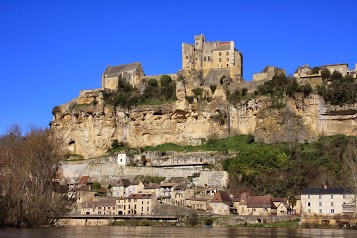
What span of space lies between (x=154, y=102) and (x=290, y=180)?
29402 millimetres

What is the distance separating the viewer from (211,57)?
324 feet

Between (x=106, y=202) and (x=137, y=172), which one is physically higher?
(x=137, y=172)

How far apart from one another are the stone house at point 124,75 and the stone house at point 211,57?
7.56m

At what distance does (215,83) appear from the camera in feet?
316

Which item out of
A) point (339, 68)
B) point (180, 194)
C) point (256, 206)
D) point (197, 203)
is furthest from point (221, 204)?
point (339, 68)

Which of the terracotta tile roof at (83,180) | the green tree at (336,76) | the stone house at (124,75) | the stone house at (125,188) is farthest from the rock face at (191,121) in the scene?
the stone house at (125,188)

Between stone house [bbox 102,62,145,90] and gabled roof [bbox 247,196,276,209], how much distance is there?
3518 cm

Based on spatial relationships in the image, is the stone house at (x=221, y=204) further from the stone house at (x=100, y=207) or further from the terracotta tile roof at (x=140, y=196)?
the stone house at (x=100, y=207)

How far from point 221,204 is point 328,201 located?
12152mm

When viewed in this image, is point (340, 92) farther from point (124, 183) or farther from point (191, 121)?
point (124, 183)

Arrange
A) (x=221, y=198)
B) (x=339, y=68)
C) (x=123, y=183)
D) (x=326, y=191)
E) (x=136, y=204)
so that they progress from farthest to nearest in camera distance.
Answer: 1. (x=339, y=68)
2. (x=123, y=183)
3. (x=136, y=204)
4. (x=221, y=198)
5. (x=326, y=191)

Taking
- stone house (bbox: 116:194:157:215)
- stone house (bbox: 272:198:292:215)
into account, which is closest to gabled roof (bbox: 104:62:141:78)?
stone house (bbox: 116:194:157:215)

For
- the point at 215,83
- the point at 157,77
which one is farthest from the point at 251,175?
the point at 157,77

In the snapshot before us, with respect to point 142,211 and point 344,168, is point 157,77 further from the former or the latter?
point 344,168
